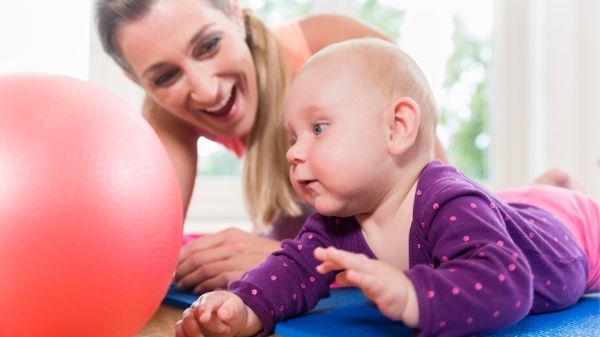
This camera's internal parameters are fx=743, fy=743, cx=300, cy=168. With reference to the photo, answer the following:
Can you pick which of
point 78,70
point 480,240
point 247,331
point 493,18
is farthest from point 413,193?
point 493,18

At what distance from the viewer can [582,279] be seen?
124cm

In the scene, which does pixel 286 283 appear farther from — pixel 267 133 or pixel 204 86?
pixel 267 133

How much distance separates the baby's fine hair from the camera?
3.54 feet

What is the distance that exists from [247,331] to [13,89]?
45 centimetres

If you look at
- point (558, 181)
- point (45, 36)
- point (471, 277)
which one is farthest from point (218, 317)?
point (45, 36)

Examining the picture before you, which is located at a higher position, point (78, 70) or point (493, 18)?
point (493, 18)

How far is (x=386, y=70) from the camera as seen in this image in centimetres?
109

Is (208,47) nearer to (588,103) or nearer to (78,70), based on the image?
(78,70)

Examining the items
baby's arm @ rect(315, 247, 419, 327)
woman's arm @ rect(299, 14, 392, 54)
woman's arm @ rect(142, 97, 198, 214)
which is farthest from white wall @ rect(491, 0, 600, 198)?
baby's arm @ rect(315, 247, 419, 327)

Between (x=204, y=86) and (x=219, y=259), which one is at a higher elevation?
(x=204, y=86)

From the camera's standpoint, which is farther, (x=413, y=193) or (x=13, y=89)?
(x=413, y=193)

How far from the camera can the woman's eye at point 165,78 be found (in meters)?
1.61

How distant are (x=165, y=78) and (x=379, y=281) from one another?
91cm

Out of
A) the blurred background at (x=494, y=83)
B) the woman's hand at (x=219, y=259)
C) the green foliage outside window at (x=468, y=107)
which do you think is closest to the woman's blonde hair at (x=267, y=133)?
the woman's hand at (x=219, y=259)
